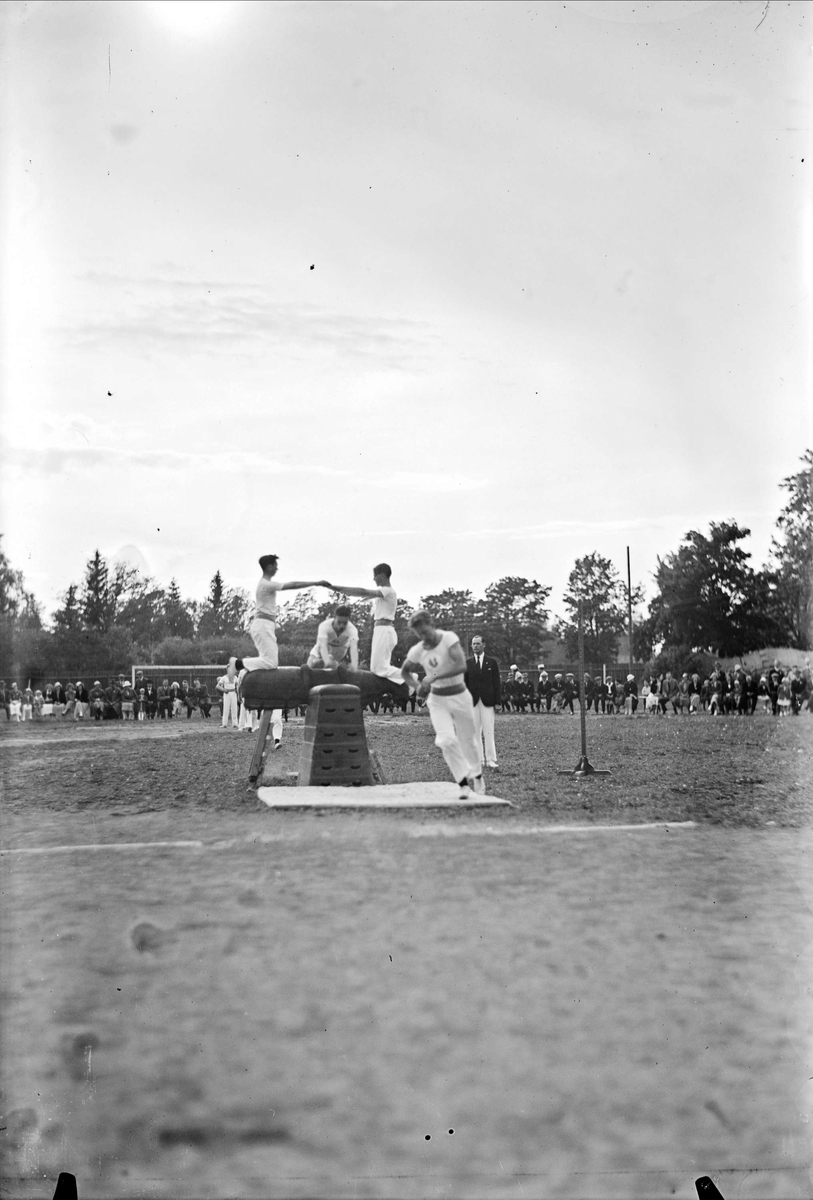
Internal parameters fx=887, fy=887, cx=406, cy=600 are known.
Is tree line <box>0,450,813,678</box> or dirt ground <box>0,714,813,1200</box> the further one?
tree line <box>0,450,813,678</box>

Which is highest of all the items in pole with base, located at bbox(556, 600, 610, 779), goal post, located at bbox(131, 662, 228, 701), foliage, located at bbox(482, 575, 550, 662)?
foliage, located at bbox(482, 575, 550, 662)

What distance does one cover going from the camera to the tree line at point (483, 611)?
2990mm

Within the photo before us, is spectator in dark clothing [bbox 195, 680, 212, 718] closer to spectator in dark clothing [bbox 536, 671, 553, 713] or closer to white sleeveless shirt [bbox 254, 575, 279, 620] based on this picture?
white sleeveless shirt [bbox 254, 575, 279, 620]

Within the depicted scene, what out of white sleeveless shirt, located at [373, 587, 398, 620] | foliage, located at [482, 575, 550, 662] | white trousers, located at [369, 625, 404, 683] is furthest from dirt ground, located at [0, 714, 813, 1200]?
white sleeveless shirt, located at [373, 587, 398, 620]

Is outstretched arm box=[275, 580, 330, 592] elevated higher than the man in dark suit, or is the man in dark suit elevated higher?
outstretched arm box=[275, 580, 330, 592]

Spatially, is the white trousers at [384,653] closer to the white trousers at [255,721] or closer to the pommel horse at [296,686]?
the pommel horse at [296,686]

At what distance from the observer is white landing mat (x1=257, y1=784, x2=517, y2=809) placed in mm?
3037

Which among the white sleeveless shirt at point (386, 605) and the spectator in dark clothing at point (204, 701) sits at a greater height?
the white sleeveless shirt at point (386, 605)

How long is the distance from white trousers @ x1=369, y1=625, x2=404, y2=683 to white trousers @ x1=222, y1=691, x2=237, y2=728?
498 mm

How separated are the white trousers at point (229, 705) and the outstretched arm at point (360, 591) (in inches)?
20.9

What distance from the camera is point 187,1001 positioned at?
8.39 ft

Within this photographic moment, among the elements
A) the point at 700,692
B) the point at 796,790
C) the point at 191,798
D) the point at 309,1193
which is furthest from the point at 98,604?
the point at 796,790

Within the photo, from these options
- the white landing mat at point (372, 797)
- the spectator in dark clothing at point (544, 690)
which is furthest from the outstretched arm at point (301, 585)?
the spectator in dark clothing at point (544, 690)

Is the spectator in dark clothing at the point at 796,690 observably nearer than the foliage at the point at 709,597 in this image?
Yes
